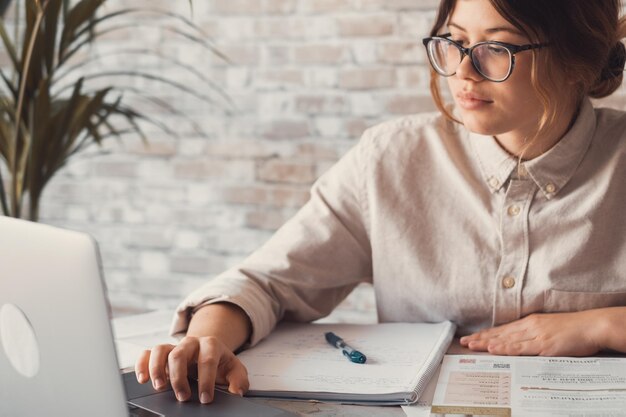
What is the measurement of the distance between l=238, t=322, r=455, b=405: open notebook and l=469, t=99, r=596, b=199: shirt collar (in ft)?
0.89

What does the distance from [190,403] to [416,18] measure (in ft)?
4.98

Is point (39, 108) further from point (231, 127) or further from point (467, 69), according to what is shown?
point (467, 69)

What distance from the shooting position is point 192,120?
102 inches

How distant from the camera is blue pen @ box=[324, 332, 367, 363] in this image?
3.83ft

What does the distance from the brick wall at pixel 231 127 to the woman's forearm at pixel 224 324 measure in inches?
43.5

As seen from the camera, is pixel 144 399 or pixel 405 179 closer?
pixel 144 399

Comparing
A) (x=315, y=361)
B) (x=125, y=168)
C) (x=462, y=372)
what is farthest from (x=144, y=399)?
(x=125, y=168)

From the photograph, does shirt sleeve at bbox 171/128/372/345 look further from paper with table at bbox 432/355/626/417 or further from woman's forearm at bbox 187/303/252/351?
paper with table at bbox 432/355/626/417

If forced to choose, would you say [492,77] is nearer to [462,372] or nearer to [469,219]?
[469,219]

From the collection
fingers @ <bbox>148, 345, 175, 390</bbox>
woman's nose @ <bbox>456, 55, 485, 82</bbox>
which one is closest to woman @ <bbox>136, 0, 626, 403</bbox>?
woman's nose @ <bbox>456, 55, 485, 82</bbox>

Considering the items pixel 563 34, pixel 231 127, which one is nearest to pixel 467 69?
pixel 563 34

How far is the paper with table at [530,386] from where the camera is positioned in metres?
0.98

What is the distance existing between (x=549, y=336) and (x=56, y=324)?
0.75m

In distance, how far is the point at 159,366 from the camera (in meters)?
1.05
